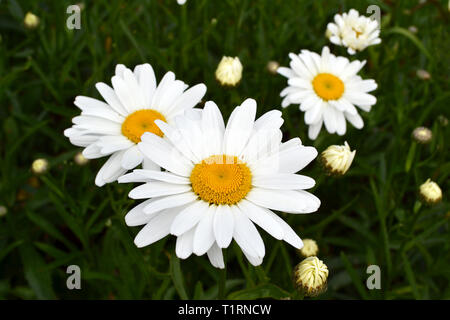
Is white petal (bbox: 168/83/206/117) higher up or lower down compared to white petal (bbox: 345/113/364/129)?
lower down

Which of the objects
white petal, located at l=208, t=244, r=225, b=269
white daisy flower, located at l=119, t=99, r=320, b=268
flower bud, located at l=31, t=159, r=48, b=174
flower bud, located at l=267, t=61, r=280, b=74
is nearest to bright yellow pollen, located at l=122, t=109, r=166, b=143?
white daisy flower, located at l=119, t=99, r=320, b=268

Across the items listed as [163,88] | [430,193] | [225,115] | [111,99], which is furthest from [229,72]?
[430,193]

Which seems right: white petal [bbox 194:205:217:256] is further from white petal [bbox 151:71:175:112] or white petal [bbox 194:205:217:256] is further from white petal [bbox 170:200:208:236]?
white petal [bbox 151:71:175:112]

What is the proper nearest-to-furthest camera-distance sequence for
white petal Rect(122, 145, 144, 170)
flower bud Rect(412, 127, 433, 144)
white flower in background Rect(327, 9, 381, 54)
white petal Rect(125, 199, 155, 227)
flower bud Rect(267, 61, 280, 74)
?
white petal Rect(125, 199, 155, 227)
white petal Rect(122, 145, 144, 170)
flower bud Rect(412, 127, 433, 144)
white flower in background Rect(327, 9, 381, 54)
flower bud Rect(267, 61, 280, 74)

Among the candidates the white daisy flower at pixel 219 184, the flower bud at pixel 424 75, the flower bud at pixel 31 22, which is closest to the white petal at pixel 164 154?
the white daisy flower at pixel 219 184

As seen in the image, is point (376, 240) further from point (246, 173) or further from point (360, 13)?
point (360, 13)

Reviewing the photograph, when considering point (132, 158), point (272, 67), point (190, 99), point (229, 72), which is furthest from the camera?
point (272, 67)

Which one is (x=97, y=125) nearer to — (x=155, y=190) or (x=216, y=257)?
(x=155, y=190)
